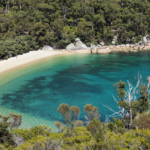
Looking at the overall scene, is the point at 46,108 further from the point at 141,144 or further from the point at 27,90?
the point at 141,144

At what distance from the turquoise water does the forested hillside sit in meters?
21.6

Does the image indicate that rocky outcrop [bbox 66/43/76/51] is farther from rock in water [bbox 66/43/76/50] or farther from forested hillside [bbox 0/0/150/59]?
forested hillside [bbox 0/0/150/59]

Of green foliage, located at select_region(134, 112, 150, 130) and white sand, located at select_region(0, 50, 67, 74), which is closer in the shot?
green foliage, located at select_region(134, 112, 150, 130)

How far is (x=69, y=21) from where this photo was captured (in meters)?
84.6

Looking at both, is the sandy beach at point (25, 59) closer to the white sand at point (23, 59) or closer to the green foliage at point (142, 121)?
the white sand at point (23, 59)

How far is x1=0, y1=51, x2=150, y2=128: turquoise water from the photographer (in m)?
23.5

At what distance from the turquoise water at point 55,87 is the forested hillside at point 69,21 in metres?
21.6

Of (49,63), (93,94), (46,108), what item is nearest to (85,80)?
(93,94)

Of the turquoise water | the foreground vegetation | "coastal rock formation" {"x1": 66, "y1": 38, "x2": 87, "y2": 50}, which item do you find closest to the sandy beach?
"coastal rock formation" {"x1": 66, "y1": 38, "x2": 87, "y2": 50}

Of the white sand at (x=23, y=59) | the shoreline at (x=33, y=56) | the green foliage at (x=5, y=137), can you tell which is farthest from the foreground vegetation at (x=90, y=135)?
the white sand at (x=23, y=59)

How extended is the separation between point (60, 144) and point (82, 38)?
6858cm

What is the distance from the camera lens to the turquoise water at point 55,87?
23.5m

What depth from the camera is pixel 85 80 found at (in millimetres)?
36281

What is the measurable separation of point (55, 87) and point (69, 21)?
58.5 metres
